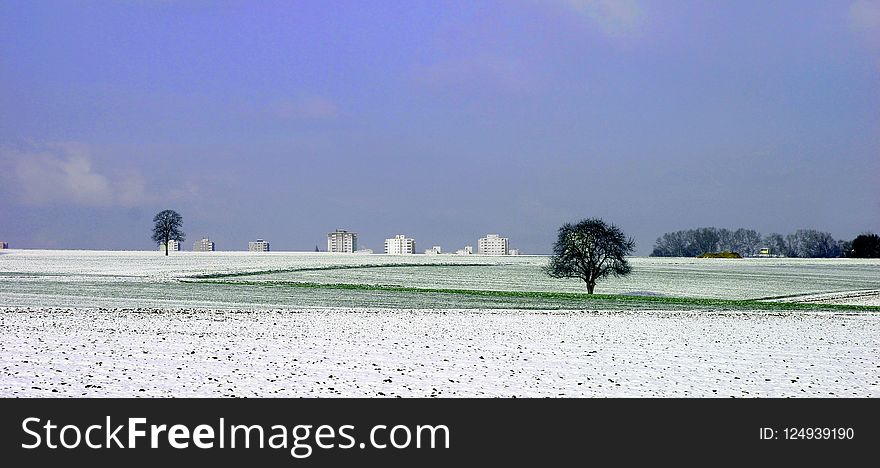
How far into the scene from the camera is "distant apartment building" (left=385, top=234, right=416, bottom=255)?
16250 centimetres

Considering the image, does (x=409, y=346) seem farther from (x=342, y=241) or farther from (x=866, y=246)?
(x=342, y=241)

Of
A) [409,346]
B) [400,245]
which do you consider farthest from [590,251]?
[400,245]

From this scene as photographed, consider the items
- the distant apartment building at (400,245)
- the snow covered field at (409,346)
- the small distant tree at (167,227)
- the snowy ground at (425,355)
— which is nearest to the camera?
the snowy ground at (425,355)

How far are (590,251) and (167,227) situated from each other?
70844 mm

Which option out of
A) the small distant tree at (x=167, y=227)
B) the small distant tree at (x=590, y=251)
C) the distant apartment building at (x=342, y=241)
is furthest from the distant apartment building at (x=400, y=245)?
the small distant tree at (x=590, y=251)

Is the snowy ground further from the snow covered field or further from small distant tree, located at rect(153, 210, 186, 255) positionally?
small distant tree, located at rect(153, 210, 186, 255)

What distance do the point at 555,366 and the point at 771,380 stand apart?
393 centimetres

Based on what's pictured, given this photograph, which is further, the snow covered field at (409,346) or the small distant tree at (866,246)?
the small distant tree at (866,246)

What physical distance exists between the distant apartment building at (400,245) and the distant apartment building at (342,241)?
769cm

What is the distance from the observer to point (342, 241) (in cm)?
17600

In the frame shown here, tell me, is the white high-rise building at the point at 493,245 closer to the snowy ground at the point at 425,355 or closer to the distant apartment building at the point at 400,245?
the distant apartment building at the point at 400,245

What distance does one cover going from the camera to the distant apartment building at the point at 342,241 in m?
172

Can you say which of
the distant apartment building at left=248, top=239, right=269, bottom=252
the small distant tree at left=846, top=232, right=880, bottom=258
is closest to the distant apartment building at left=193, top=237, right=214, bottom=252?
the distant apartment building at left=248, top=239, right=269, bottom=252
